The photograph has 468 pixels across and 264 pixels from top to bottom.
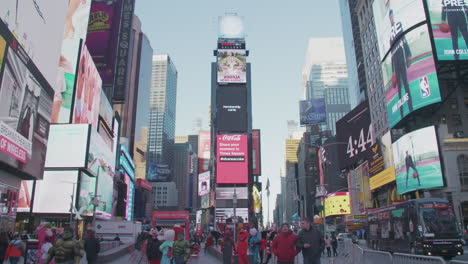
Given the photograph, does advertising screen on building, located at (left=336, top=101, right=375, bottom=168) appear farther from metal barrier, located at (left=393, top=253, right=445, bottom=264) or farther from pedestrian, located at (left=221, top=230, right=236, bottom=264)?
metal barrier, located at (left=393, top=253, right=445, bottom=264)

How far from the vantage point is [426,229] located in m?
21.8

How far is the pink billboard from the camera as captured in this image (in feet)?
336

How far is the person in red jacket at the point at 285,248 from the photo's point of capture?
1008cm

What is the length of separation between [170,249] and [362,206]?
76.1 metres

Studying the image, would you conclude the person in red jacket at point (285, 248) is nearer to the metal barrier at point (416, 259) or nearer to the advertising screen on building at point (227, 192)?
the metal barrier at point (416, 259)

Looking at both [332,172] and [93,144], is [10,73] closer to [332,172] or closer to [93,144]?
[93,144]

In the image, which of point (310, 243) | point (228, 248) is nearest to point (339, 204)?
point (228, 248)

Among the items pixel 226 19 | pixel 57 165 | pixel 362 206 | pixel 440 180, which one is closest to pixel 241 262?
pixel 440 180

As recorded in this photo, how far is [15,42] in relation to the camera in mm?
28609

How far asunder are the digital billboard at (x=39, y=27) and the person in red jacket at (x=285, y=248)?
25186 mm

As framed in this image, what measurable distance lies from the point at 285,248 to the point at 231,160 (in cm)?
9328

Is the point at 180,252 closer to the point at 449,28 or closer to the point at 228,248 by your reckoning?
the point at 228,248

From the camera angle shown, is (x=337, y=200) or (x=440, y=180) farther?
(x=337, y=200)

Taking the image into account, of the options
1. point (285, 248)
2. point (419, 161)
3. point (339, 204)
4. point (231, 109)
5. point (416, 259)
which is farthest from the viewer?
point (231, 109)
